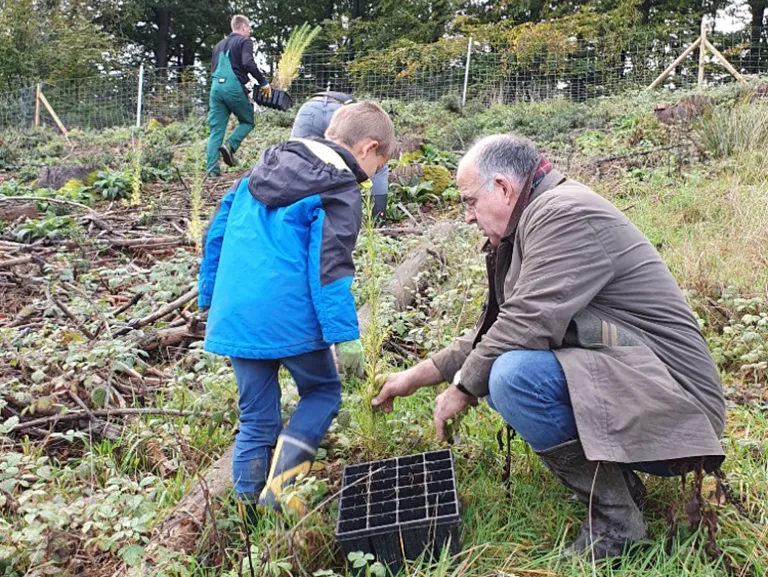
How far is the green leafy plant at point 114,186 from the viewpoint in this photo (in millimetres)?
8594

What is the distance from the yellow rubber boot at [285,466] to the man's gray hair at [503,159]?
1.20 metres

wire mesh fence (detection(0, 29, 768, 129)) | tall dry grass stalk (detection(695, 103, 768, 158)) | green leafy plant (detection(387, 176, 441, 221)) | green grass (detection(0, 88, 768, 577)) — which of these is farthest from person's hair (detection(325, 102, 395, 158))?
wire mesh fence (detection(0, 29, 768, 129))

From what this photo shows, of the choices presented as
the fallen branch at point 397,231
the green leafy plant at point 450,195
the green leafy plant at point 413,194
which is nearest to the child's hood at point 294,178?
the fallen branch at point 397,231

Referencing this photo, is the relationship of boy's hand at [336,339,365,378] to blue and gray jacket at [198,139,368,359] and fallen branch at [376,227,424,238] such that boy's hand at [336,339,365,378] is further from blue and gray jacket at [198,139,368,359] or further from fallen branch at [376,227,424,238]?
fallen branch at [376,227,424,238]

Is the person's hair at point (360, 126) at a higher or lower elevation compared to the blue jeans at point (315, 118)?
lower

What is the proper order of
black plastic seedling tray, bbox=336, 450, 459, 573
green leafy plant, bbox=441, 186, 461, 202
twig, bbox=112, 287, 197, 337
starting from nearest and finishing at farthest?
black plastic seedling tray, bbox=336, 450, 459, 573 → twig, bbox=112, 287, 197, 337 → green leafy plant, bbox=441, 186, 461, 202

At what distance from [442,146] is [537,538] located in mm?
9562

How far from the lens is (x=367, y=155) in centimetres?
300

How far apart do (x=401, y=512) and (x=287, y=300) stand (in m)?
0.88

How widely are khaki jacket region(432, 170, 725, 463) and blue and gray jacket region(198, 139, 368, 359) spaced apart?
0.60m

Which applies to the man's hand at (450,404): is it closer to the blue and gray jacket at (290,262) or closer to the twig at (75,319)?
the blue and gray jacket at (290,262)

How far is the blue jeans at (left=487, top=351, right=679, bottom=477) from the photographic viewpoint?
2.28 meters

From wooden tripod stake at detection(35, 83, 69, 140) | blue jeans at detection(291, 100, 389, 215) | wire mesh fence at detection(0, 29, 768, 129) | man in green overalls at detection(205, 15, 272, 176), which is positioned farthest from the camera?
wire mesh fence at detection(0, 29, 768, 129)

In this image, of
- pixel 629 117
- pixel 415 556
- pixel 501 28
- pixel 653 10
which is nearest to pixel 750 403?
pixel 415 556
